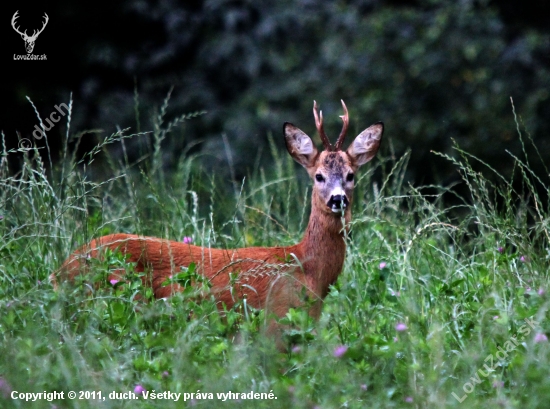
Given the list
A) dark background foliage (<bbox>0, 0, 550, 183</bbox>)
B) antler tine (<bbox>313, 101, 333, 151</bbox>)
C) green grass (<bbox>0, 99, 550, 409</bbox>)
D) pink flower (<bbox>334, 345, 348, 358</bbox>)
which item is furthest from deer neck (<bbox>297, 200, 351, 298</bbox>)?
dark background foliage (<bbox>0, 0, 550, 183</bbox>)

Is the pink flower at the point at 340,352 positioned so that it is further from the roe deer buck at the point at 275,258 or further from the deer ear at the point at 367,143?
the deer ear at the point at 367,143

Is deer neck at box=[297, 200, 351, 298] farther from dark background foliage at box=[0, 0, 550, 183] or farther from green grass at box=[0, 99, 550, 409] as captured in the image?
dark background foliage at box=[0, 0, 550, 183]

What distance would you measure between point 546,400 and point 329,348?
78 centimetres

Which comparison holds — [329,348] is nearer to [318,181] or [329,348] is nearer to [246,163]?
[318,181]

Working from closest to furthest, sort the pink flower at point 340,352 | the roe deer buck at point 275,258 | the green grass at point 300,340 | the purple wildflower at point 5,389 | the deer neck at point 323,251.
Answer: the purple wildflower at point 5,389
the green grass at point 300,340
the pink flower at point 340,352
the roe deer buck at point 275,258
the deer neck at point 323,251

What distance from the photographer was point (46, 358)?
3129mm

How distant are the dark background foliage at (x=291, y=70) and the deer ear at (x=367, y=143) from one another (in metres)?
2.80

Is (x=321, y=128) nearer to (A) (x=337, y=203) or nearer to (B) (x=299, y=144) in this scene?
(B) (x=299, y=144)

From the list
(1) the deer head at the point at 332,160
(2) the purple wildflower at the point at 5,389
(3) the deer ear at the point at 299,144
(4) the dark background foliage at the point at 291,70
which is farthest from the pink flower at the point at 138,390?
(4) the dark background foliage at the point at 291,70

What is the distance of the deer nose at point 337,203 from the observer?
443 centimetres

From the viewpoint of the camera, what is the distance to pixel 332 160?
15.5ft

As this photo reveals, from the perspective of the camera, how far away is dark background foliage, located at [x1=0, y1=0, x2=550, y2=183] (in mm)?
8383

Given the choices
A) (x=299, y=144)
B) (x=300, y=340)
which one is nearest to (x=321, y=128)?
(x=299, y=144)

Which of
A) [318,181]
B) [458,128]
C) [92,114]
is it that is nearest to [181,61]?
[92,114]
